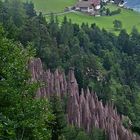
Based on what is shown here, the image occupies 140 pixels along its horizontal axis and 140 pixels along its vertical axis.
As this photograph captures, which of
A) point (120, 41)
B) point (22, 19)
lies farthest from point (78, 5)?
point (22, 19)

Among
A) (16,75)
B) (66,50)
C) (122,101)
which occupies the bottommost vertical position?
(122,101)

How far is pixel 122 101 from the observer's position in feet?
299

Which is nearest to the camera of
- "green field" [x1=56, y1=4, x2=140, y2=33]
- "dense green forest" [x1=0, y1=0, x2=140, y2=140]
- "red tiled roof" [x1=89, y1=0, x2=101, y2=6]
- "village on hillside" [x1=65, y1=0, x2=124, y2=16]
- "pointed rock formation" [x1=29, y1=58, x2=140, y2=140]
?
"dense green forest" [x1=0, y1=0, x2=140, y2=140]

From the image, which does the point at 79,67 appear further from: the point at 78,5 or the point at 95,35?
the point at 78,5

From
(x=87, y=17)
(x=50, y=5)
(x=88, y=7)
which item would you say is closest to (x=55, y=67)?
(x=87, y=17)

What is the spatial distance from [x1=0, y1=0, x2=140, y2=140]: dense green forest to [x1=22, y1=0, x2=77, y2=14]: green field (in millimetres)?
21821

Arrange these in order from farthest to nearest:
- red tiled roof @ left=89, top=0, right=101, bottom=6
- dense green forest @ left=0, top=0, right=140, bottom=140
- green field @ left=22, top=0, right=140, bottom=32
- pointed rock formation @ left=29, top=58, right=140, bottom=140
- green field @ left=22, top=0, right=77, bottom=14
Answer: red tiled roof @ left=89, top=0, right=101, bottom=6
green field @ left=22, top=0, right=77, bottom=14
green field @ left=22, top=0, right=140, bottom=32
pointed rock formation @ left=29, top=58, right=140, bottom=140
dense green forest @ left=0, top=0, right=140, bottom=140

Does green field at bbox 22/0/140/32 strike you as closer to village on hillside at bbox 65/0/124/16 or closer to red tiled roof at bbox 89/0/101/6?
village on hillside at bbox 65/0/124/16

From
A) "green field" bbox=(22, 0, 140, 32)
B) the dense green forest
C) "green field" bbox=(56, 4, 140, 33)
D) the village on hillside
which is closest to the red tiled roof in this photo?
the village on hillside

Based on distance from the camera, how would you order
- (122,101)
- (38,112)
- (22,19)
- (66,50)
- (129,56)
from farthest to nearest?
1. (129,56)
2. (22,19)
3. (66,50)
4. (122,101)
5. (38,112)

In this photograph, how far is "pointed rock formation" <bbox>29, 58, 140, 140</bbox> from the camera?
64.2 m

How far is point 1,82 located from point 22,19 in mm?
80803

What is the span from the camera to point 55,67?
8975cm

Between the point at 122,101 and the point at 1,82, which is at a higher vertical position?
the point at 1,82
